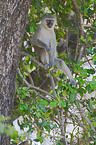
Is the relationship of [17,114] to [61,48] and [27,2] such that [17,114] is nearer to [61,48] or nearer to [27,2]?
[61,48]

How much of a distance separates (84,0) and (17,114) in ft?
6.18

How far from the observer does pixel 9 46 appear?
1.83 m

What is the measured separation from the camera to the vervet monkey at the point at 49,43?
137 inches

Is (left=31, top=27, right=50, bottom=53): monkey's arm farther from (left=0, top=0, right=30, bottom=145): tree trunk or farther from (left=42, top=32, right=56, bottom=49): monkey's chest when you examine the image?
(left=0, top=0, right=30, bottom=145): tree trunk

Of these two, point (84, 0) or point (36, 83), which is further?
point (36, 83)

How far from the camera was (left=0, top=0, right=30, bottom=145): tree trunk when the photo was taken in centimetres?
180

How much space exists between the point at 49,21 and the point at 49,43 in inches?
16.2

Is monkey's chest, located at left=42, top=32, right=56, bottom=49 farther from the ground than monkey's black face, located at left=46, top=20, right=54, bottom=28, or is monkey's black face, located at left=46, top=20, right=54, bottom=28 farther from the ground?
monkey's black face, located at left=46, top=20, right=54, bottom=28

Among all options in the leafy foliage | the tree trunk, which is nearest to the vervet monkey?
the leafy foliage

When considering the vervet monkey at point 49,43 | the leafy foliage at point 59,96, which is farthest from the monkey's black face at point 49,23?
the leafy foliage at point 59,96

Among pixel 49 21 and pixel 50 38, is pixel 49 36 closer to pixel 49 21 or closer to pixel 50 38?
pixel 50 38

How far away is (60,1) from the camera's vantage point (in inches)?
125

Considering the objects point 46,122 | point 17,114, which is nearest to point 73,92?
point 46,122

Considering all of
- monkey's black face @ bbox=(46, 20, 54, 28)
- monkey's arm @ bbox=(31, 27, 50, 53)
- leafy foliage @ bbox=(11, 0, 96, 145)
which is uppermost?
monkey's black face @ bbox=(46, 20, 54, 28)
